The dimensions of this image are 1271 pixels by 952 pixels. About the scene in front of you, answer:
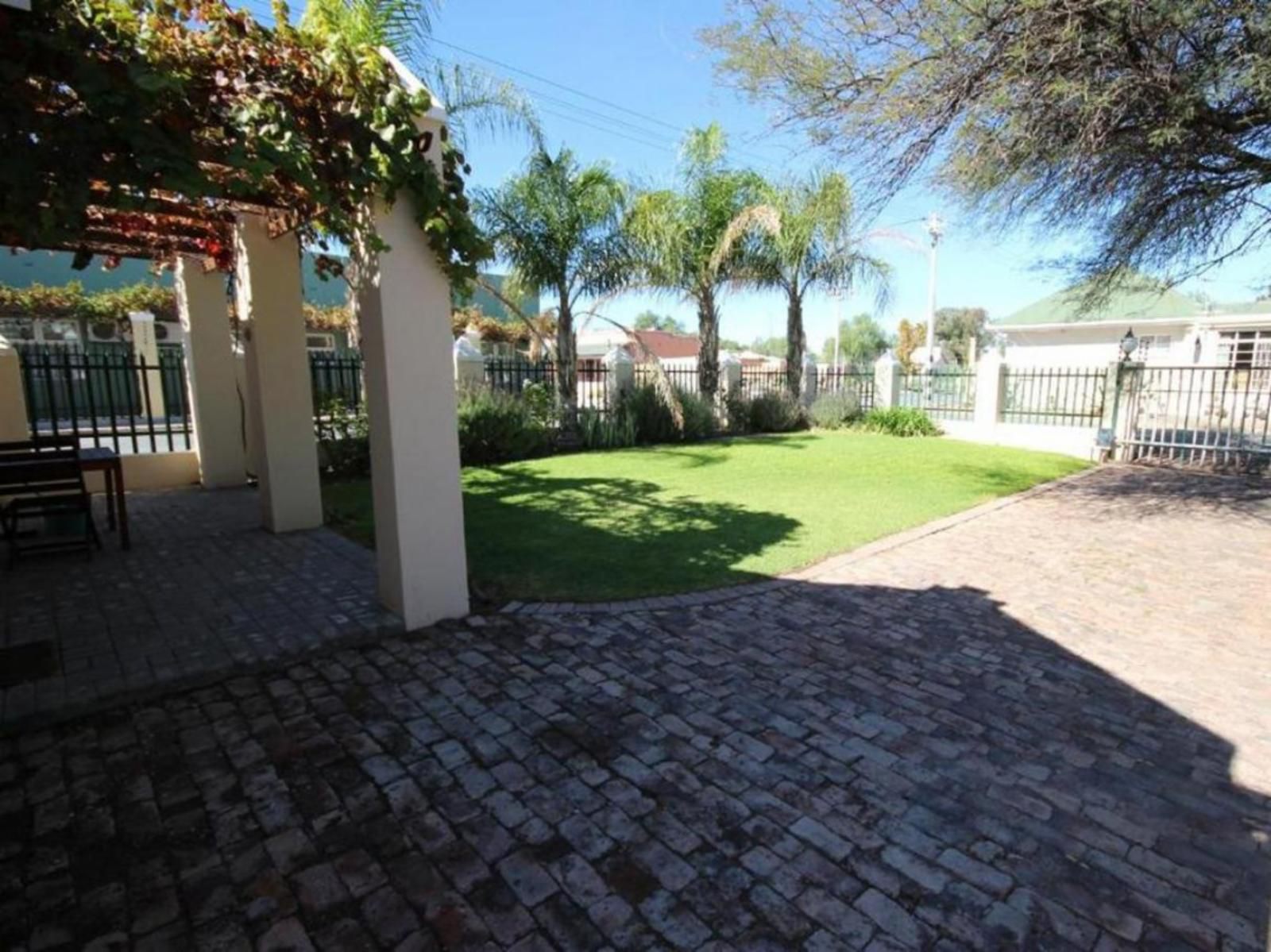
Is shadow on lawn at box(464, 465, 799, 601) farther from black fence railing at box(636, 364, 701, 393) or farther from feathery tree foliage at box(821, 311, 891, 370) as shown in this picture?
feathery tree foliage at box(821, 311, 891, 370)

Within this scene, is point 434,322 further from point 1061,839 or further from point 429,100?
point 1061,839

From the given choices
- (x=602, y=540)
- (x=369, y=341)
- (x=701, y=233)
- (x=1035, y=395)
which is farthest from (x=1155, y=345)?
(x=369, y=341)

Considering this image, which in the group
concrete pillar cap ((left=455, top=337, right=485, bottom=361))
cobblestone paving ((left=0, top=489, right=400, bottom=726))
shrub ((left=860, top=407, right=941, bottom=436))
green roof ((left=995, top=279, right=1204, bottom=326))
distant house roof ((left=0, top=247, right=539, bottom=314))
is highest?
distant house roof ((left=0, top=247, right=539, bottom=314))

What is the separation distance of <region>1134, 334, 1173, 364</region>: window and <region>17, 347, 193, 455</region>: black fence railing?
3018cm

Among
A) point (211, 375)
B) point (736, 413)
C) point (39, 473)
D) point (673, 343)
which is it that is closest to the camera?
point (39, 473)

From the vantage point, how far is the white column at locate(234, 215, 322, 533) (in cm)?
602

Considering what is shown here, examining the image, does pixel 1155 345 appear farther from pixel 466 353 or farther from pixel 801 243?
pixel 466 353

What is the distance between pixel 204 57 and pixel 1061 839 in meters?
5.01

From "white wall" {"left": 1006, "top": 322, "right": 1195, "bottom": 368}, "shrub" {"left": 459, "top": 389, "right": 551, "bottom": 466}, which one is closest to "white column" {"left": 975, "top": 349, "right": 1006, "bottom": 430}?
"shrub" {"left": 459, "top": 389, "right": 551, "bottom": 466}

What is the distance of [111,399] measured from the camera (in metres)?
8.08

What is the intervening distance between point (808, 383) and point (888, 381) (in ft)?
6.97

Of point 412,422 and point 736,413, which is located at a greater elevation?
point 412,422

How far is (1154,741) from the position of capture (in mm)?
3158

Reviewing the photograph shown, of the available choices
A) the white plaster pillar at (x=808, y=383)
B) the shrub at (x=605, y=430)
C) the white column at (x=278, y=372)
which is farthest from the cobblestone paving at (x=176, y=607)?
the white plaster pillar at (x=808, y=383)
